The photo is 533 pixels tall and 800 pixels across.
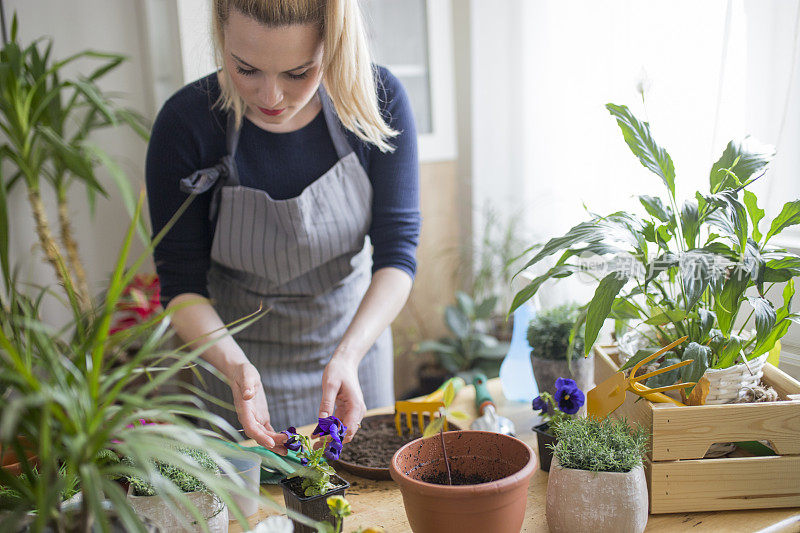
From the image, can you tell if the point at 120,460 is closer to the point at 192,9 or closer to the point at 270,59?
the point at 270,59

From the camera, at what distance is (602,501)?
0.90 meters

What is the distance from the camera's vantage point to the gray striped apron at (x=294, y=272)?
1.47 meters

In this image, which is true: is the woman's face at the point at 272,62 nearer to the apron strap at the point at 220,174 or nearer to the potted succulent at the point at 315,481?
the apron strap at the point at 220,174

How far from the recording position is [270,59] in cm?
116

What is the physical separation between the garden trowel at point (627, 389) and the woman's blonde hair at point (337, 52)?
680 millimetres

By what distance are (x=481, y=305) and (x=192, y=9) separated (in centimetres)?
153

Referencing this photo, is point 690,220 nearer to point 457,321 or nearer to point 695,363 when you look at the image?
point 695,363

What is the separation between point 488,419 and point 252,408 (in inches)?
16.2

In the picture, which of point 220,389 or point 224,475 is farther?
point 220,389

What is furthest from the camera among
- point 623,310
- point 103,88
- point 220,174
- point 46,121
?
point 103,88

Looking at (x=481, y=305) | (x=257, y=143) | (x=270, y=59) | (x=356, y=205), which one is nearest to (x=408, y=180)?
(x=356, y=205)

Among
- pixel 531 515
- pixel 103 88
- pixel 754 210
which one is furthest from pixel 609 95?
pixel 103 88

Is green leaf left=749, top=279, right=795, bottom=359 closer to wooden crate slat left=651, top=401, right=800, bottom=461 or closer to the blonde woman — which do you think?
wooden crate slat left=651, top=401, right=800, bottom=461

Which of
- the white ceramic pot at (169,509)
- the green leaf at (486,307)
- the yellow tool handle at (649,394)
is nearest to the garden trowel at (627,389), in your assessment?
the yellow tool handle at (649,394)
